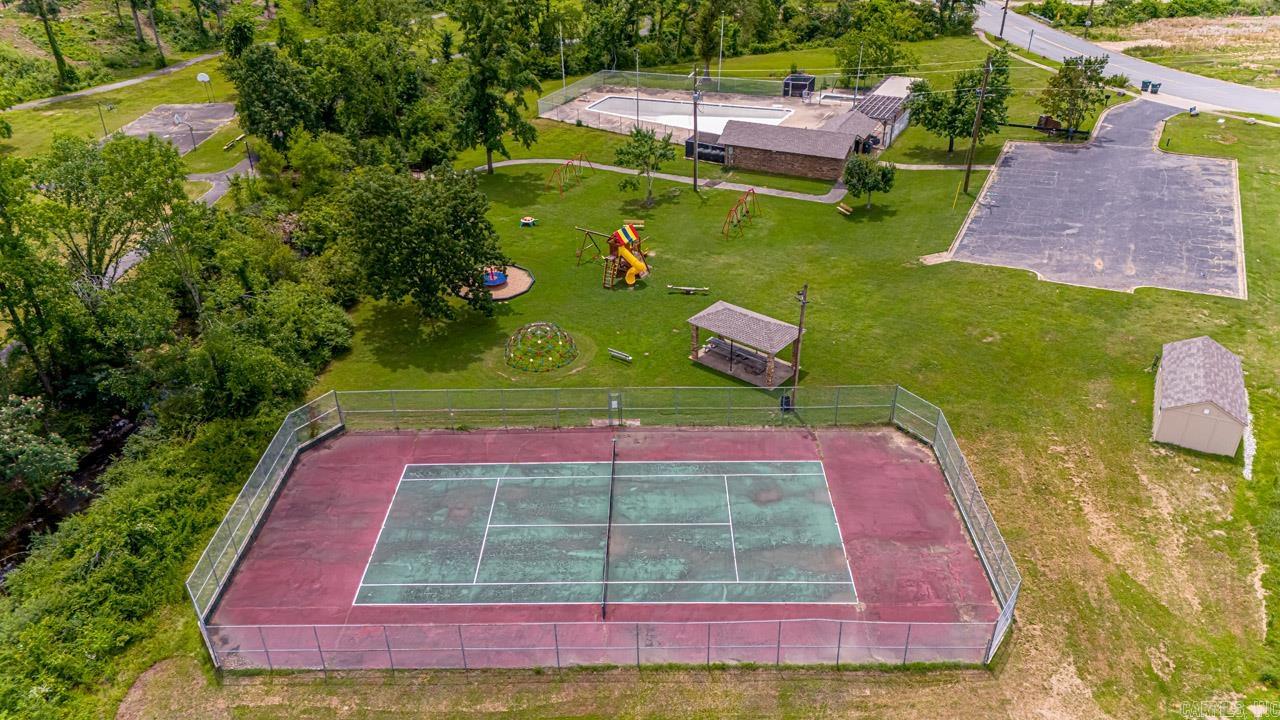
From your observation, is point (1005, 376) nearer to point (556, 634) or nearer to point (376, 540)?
point (556, 634)

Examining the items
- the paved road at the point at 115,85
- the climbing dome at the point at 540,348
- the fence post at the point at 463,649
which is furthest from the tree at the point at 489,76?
the paved road at the point at 115,85

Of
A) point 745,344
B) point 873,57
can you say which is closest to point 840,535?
point 745,344

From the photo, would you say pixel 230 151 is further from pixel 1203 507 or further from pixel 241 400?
pixel 1203 507

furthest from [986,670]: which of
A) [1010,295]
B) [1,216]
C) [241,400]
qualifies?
[1,216]

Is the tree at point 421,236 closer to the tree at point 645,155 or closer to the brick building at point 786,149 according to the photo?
the tree at point 645,155

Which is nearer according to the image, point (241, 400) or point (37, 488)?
point (37, 488)

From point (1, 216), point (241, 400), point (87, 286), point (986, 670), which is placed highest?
point (1, 216)
